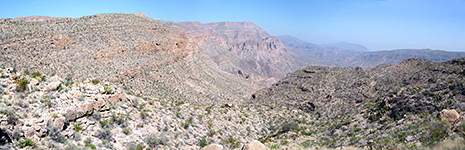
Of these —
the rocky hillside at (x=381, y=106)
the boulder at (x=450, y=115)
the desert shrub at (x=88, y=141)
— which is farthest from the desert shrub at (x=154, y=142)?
the boulder at (x=450, y=115)

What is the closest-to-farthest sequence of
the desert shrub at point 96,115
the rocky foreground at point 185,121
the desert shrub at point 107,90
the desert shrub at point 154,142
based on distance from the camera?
the rocky foreground at point 185,121, the desert shrub at point 96,115, the desert shrub at point 154,142, the desert shrub at point 107,90

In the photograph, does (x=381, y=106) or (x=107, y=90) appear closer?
(x=107, y=90)

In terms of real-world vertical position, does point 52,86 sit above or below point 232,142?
above

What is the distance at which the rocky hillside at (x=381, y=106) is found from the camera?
15.7m

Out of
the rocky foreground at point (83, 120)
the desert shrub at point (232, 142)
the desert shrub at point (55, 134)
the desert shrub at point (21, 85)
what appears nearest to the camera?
the rocky foreground at point (83, 120)

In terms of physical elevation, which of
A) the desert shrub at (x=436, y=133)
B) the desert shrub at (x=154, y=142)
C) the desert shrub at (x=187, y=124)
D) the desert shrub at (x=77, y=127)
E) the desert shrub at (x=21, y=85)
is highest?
the desert shrub at (x=21, y=85)

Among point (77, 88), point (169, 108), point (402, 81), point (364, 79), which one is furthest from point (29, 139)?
point (364, 79)

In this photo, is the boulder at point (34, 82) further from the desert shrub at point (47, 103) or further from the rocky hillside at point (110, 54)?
the rocky hillside at point (110, 54)

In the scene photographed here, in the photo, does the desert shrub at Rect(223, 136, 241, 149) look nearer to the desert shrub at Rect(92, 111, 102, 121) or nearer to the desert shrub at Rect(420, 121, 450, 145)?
the desert shrub at Rect(92, 111, 102, 121)

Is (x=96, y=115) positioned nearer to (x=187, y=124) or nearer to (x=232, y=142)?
(x=187, y=124)

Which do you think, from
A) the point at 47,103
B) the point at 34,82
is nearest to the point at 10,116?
the point at 47,103

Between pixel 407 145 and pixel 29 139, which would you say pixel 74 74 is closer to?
pixel 29 139

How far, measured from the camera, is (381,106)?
26.9m

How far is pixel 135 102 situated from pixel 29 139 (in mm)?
9297
